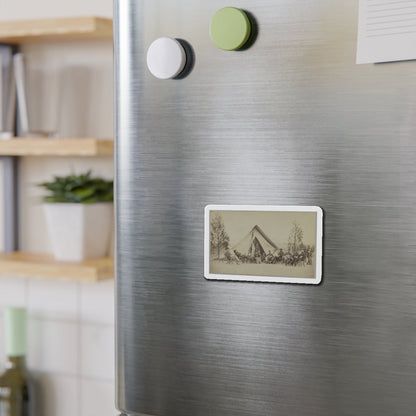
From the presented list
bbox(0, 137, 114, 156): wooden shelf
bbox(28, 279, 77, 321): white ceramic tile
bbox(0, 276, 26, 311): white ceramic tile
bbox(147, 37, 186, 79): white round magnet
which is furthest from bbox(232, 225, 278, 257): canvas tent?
bbox(0, 276, 26, 311): white ceramic tile

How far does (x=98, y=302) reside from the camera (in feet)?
4.74

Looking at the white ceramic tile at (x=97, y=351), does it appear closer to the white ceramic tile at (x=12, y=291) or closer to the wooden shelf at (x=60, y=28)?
the white ceramic tile at (x=12, y=291)

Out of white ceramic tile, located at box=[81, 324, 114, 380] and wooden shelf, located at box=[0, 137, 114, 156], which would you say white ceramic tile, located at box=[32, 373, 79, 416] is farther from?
wooden shelf, located at box=[0, 137, 114, 156]

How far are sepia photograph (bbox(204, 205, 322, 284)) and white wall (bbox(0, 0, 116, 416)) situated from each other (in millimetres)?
795

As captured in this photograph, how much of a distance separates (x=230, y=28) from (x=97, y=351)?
103cm

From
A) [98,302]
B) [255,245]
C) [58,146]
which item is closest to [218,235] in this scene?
[255,245]

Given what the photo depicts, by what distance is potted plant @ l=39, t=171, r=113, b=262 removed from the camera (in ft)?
4.29

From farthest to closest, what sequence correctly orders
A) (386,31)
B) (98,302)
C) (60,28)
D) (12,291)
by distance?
(12,291), (98,302), (60,28), (386,31)

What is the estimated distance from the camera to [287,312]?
2.06 feet

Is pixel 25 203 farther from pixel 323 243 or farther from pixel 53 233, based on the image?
pixel 323 243

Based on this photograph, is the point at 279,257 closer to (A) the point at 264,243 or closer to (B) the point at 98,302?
(A) the point at 264,243

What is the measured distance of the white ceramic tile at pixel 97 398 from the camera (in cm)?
145

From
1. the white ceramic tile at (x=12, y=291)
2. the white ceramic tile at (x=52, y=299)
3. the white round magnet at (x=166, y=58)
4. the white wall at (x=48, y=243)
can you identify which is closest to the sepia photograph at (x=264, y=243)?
the white round magnet at (x=166, y=58)

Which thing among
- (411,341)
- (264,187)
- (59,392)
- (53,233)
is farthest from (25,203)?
(411,341)
